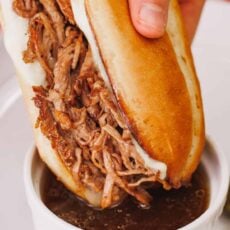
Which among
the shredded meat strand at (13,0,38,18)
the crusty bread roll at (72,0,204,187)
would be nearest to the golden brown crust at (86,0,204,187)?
the crusty bread roll at (72,0,204,187)

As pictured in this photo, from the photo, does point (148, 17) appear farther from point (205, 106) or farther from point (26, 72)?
point (205, 106)

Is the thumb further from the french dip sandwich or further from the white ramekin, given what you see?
the white ramekin

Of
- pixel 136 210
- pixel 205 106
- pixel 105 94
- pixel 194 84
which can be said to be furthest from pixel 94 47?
pixel 205 106

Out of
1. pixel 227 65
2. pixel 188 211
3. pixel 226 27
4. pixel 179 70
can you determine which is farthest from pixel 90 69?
pixel 226 27

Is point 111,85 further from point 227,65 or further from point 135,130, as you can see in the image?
point 227,65

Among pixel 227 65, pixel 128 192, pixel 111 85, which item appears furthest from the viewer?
pixel 227 65

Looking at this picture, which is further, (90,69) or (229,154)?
(229,154)

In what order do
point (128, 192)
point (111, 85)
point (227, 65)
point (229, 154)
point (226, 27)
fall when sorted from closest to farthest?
point (111, 85), point (128, 192), point (229, 154), point (227, 65), point (226, 27)
